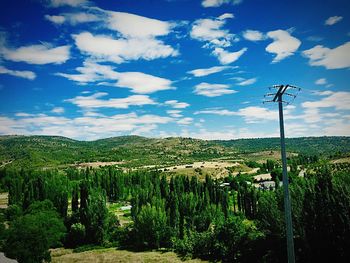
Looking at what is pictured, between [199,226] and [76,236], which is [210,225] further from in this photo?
[76,236]

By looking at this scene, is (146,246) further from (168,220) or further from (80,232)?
(80,232)

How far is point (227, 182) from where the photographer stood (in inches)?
5354

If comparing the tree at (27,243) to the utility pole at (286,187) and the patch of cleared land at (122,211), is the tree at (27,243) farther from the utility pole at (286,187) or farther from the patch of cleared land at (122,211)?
the patch of cleared land at (122,211)

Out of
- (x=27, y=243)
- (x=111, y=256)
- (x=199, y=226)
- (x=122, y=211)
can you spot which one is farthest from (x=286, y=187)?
(x=122, y=211)

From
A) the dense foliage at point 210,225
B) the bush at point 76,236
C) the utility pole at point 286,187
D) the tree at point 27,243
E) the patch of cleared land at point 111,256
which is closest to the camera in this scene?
the utility pole at point 286,187

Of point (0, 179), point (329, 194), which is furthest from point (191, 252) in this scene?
point (0, 179)

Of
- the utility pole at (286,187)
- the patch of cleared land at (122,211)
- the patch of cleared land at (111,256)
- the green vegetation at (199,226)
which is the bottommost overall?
the patch of cleared land at (122,211)

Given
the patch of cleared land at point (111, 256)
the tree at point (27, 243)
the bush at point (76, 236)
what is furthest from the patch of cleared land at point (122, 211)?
the tree at point (27, 243)

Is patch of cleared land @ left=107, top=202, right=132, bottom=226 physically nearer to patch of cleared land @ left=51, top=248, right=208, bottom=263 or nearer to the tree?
patch of cleared land @ left=51, top=248, right=208, bottom=263

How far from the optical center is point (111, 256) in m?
49.7

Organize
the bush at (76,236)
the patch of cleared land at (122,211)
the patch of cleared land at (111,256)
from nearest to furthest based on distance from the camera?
the patch of cleared land at (111,256) → the bush at (76,236) → the patch of cleared land at (122,211)

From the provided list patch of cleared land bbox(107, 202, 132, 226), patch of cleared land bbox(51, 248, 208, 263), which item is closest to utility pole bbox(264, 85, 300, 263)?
patch of cleared land bbox(51, 248, 208, 263)

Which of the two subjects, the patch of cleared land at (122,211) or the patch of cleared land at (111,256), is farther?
the patch of cleared land at (122,211)

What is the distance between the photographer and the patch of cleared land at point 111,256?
46906 mm
